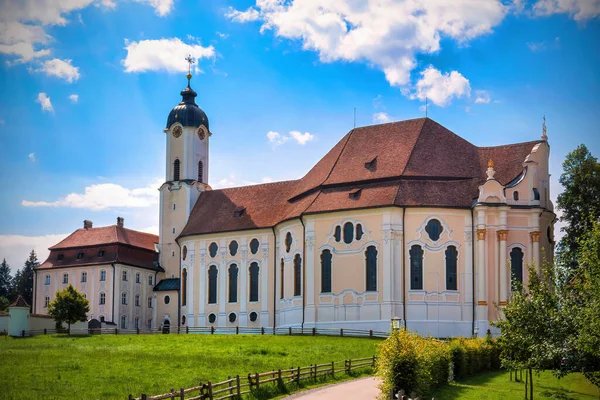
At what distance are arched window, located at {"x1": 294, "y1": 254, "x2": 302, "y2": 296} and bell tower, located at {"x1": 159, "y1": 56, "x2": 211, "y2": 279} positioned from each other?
17539 mm

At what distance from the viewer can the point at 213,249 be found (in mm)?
75188

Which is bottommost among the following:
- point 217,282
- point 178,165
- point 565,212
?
point 217,282

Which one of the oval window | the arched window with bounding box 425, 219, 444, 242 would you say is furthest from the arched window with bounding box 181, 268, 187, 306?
the arched window with bounding box 425, 219, 444, 242

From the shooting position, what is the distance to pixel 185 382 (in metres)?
36.0

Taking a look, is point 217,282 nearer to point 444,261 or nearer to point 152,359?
point 444,261

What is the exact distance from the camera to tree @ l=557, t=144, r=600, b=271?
62.0m

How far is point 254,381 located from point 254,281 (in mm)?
37177

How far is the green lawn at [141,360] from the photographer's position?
34.2 metres

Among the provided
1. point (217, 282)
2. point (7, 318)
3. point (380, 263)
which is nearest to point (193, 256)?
point (217, 282)

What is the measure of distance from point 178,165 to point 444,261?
31.0m

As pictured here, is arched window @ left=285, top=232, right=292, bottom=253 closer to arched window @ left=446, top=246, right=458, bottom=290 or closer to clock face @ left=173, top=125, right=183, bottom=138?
arched window @ left=446, top=246, right=458, bottom=290

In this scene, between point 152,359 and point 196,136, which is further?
point 196,136

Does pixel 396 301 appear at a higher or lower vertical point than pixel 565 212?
lower

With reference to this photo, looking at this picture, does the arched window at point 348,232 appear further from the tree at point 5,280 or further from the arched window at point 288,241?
the tree at point 5,280
